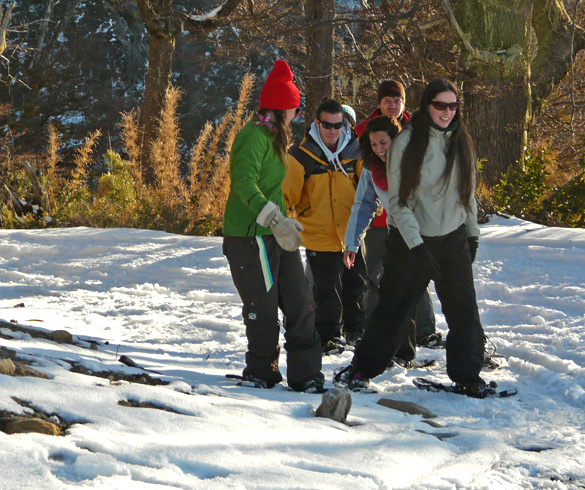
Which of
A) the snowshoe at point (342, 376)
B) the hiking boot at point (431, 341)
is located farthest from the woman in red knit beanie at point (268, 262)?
the hiking boot at point (431, 341)

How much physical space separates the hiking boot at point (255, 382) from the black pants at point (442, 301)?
1.82 ft

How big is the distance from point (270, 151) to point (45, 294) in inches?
140

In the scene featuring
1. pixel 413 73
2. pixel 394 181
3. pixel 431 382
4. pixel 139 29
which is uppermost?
pixel 139 29

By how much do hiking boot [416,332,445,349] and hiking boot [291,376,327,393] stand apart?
61.6 inches

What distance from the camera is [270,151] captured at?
14.1 feet

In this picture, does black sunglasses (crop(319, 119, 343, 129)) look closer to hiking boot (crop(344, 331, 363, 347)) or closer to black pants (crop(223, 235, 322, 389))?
black pants (crop(223, 235, 322, 389))

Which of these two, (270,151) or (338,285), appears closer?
(270,151)

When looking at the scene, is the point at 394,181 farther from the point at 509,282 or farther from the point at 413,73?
the point at 413,73

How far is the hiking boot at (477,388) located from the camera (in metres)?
4.29

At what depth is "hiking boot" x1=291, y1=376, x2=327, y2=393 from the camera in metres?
4.25

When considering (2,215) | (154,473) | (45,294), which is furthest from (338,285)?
(2,215)

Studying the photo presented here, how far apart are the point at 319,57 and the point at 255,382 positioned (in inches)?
257

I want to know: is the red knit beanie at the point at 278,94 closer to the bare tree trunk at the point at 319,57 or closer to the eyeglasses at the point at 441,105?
the eyeglasses at the point at 441,105

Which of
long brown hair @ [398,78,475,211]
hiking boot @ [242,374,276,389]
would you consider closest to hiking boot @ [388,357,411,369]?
hiking boot @ [242,374,276,389]
